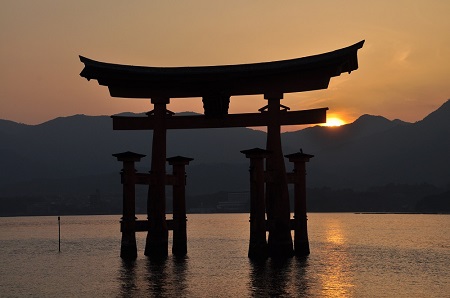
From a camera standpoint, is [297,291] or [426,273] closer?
[297,291]

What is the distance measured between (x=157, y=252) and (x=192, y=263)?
7.39m

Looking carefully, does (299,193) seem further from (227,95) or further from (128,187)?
(128,187)

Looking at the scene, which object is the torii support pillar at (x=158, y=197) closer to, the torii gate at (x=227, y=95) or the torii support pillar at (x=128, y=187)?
the torii gate at (x=227, y=95)

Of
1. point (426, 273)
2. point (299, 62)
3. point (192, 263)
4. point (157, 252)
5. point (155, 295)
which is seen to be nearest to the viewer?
point (155, 295)

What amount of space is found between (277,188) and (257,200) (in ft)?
4.98

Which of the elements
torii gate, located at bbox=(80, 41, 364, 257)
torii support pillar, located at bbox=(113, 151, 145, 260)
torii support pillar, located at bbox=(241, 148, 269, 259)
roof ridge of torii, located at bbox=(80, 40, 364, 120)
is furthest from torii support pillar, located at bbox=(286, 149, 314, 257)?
torii support pillar, located at bbox=(113, 151, 145, 260)

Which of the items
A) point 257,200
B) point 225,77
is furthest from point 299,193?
point 225,77

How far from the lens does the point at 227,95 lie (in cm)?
3062

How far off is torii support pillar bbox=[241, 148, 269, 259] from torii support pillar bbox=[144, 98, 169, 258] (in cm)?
393

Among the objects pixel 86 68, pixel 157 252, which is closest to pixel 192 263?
pixel 157 252

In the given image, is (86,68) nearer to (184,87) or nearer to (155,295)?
(184,87)

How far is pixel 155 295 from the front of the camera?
962 inches

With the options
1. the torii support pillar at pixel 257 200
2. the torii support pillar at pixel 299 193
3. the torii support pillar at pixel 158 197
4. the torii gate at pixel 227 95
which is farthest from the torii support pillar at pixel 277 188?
the torii support pillar at pixel 158 197

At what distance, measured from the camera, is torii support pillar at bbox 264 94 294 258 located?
29.8 metres
